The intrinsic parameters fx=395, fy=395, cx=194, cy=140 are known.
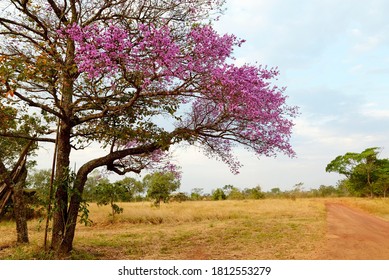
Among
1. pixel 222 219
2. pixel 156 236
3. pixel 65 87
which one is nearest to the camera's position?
pixel 65 87

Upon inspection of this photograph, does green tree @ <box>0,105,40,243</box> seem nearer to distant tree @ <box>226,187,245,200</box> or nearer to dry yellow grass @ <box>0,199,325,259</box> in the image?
dry yellow grass @ <box>0,199,325,259</box>

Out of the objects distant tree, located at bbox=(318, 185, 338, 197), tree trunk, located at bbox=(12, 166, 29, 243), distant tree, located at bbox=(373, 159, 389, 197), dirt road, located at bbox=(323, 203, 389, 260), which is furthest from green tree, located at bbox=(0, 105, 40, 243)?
distant tree, located at bbox=(318, 185, 338, 197)

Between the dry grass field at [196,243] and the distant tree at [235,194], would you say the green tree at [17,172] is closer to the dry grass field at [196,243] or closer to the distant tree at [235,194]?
the dry grass field at [196,243]

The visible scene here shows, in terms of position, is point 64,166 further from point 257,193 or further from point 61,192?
point 257,193

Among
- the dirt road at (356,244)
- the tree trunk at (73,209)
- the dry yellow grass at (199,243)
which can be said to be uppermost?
the tree trunk at (73,209)

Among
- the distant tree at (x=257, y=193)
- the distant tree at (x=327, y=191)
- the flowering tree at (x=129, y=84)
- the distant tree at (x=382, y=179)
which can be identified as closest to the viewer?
the flowering tree at (x=129, y=84)

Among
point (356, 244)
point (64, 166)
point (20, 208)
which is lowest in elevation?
point (356, 244)

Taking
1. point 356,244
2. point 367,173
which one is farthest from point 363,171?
point 356,244

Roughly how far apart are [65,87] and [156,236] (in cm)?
761

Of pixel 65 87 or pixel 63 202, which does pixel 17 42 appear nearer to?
pixel 65 87

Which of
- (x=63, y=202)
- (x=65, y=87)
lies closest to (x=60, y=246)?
(x=63, y=202)

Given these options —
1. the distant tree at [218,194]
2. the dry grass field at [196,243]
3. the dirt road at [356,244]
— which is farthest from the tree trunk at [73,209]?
the distant tree at [218,194]

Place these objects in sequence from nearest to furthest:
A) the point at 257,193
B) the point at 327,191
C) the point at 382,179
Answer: the point at 382,179 → the point at 257,193 → the point at 327,191

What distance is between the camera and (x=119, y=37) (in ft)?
30.1
